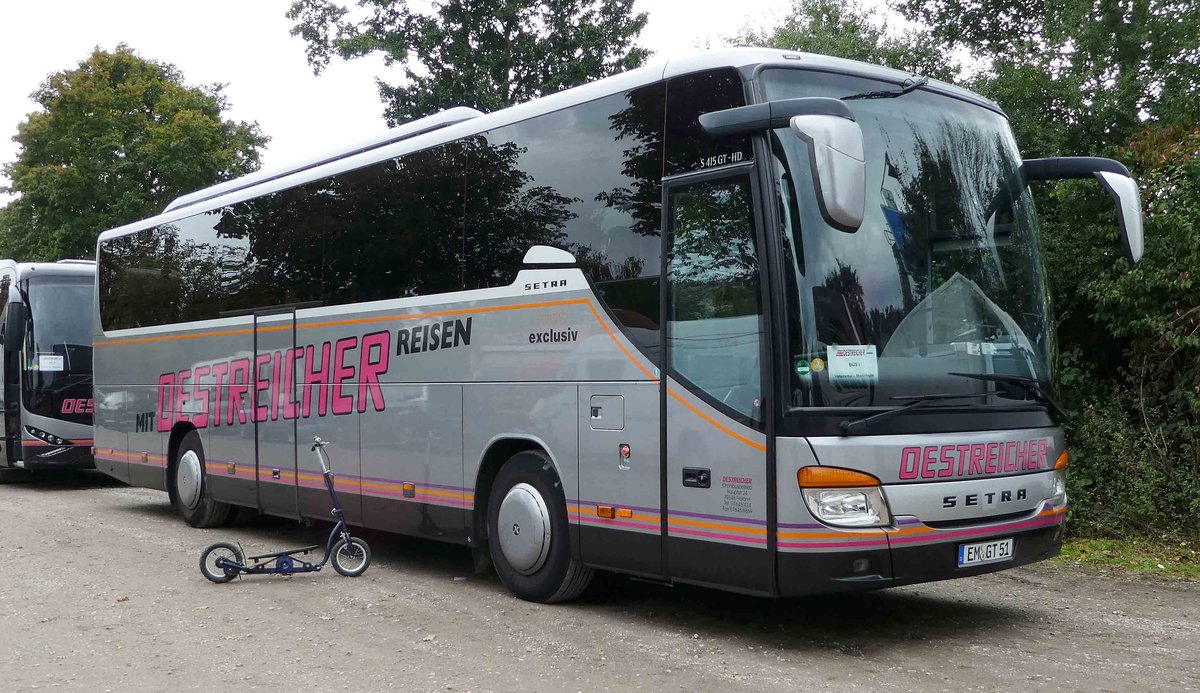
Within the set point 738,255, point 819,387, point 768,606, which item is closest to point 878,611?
point 768,606

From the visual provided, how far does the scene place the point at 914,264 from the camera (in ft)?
22.2

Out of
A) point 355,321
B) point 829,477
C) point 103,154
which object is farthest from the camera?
point 103,154

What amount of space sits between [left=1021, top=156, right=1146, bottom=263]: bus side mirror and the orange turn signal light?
2.55 metres

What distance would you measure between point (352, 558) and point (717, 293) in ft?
14.7

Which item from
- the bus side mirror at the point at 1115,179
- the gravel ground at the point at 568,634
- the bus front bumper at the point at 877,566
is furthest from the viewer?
the bus side mirror at the point at 1115,179

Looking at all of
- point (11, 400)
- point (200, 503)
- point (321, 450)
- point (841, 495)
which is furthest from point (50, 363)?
point (841, 495)

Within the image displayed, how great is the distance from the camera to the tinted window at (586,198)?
7426 millimetres

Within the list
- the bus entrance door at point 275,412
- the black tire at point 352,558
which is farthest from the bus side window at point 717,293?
the bus entrance door at point 275,412

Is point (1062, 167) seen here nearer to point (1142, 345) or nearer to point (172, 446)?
point (1142, 345)

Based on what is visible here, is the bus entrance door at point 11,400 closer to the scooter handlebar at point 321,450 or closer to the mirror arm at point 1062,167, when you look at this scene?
the scooter handlebar at point 321,450

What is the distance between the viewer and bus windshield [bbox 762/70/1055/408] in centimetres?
645

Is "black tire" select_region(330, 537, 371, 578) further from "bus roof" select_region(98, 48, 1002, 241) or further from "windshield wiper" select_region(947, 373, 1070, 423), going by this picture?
"windshield wiper" select_region(947, 373, 1070, 423)

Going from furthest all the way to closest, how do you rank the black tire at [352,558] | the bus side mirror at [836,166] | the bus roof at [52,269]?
1. the bus roof at [52,269]
2. the black tire at [352,558]
3. the bus side mirror at [836,166]

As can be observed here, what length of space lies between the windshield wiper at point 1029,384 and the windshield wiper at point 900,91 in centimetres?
176
